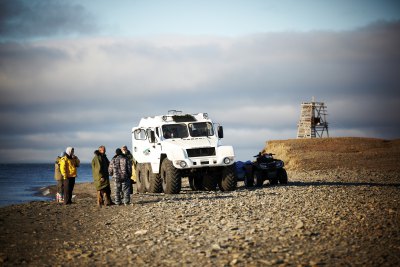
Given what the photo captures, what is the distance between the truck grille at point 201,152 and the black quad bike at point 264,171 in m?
4.70

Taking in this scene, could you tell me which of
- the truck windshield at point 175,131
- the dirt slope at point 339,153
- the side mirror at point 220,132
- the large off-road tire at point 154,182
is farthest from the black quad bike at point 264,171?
the dirt slope at point 339,153

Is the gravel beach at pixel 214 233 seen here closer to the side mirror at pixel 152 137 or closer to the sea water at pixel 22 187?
the side mirror at pixel 152 137

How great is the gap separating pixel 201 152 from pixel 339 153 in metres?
28.1

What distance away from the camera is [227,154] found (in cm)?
2116

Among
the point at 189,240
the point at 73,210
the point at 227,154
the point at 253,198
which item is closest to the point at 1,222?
the point at 73,210

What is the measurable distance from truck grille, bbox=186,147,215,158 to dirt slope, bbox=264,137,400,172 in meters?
21.6

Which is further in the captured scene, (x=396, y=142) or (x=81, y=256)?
(x=396, y=142)

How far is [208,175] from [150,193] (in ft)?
9.43

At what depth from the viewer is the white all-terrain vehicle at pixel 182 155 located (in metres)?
21.0

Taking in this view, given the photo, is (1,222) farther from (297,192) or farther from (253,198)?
(297,192)

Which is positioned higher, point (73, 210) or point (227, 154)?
point (227, 154)

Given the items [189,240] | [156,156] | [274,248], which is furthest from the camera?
[156,156]

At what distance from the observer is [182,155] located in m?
20.8

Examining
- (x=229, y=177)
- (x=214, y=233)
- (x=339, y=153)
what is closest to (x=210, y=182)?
(x=229, y=177)
